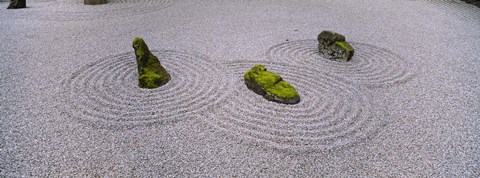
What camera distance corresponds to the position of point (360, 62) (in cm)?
723

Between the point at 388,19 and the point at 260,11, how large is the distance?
419cm

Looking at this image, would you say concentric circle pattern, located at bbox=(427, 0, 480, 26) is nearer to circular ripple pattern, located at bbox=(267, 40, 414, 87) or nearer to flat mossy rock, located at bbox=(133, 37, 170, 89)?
circular ripple pattern, located at bbox=(267, 40, 414, 87)

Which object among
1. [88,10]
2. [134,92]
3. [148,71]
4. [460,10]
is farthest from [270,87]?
[460,10]

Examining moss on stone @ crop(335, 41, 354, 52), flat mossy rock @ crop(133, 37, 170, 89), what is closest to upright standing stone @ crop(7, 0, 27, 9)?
flat mossy rock @ crop(133, 37, 170, 89)

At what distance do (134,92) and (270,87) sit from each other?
7.94ft

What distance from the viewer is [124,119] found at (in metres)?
4.94

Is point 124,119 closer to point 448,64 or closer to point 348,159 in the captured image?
point 348,159

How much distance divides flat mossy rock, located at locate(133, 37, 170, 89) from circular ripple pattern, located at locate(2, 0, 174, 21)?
15.4ft

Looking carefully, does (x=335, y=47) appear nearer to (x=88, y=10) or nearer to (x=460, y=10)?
(x=460, y=10)

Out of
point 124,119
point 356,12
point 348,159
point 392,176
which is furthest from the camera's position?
point 356,12

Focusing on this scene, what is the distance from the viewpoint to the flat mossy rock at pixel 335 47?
23.6ft

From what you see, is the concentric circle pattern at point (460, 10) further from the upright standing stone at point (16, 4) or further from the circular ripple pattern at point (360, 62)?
the upright standing stone at point (16, 4)

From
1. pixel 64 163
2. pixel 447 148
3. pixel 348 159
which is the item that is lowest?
pixel 64 163

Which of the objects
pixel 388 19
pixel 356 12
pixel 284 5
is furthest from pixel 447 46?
pixel 284 5
